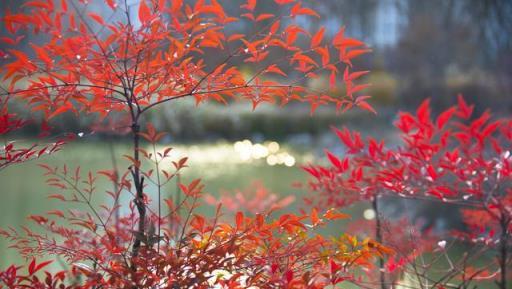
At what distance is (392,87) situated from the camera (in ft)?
20.9

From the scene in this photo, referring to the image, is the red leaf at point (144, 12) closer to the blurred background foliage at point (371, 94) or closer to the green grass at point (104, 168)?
the green grass at point (104, 168)

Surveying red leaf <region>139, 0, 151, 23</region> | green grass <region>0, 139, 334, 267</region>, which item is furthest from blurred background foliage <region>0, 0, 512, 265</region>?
red leaf <region>139, 0, 151, 23</region>

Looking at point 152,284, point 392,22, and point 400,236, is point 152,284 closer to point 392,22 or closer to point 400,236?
point 400,236

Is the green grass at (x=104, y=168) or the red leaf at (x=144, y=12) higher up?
the red leaf at (x=144, y=12)

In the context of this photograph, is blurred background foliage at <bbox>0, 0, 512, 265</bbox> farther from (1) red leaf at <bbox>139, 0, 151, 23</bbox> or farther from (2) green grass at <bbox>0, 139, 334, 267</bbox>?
(1) red leaf at <bbox>139, 0, 151, 23</bbox>

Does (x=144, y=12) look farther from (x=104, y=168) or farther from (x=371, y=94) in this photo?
(x=371, y=94)

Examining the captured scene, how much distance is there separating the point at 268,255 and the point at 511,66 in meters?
4.60

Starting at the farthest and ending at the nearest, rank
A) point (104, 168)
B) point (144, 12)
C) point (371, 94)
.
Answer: point (371, 94) → point (104, 168) → point (144, 12)

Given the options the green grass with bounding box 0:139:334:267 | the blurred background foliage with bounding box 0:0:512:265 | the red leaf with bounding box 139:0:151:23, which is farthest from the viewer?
the blurred background foliage with bounding box 0:0:512:265

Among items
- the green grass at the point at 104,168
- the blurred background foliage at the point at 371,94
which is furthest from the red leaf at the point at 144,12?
the blurred background foliage at the point at 371,94

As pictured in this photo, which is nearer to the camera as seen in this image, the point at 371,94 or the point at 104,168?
the point at 104,168

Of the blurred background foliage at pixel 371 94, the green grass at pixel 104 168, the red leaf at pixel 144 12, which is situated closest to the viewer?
the red leaf at pixel 144 12

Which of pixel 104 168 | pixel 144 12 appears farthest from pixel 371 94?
pixel 144 12

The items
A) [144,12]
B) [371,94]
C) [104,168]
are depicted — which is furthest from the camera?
[371,94]
